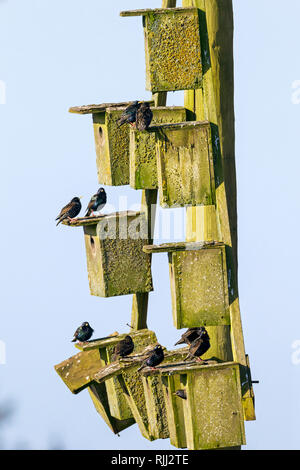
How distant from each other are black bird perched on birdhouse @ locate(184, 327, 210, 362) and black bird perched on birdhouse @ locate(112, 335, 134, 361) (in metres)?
1.40

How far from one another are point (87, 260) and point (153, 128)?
2.42 metres

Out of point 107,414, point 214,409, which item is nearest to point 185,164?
point 214,409

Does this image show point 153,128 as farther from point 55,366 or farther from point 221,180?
point 55,366

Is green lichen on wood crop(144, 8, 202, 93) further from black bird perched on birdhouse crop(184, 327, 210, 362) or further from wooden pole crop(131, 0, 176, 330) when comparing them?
black bird perched on birdhouse crop(184, 327, 210, 362)

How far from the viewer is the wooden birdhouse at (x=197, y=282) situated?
50.3ft

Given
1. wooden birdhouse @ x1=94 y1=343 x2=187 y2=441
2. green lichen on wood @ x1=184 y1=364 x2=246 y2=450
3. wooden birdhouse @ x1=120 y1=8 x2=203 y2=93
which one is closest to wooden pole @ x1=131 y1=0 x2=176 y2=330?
wooden birdhouse @ x1=94 y1=343 x2=187 y2=441

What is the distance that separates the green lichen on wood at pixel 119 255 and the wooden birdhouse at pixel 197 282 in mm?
1454

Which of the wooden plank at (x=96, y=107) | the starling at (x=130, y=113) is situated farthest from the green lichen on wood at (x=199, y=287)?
the wooden plank at (x=96, y=107)

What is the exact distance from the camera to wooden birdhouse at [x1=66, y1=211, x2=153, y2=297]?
55.1 ft

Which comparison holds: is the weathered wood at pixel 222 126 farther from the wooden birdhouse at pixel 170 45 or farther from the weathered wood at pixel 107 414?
the weathered wood at pixel 107 414

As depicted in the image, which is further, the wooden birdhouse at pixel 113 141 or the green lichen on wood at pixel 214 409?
the wooden birdhouse at pixel 113 141

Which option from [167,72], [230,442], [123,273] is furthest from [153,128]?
[230,442]

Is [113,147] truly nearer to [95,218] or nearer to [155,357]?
[95,218]

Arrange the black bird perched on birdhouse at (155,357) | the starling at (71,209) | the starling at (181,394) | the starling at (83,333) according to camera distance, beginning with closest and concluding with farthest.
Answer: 1. the starling at (181,394)
2. the black bird perched on birdhouse at (155,357)
3. the starling at (71,209)
4. the starling at (83,333)
